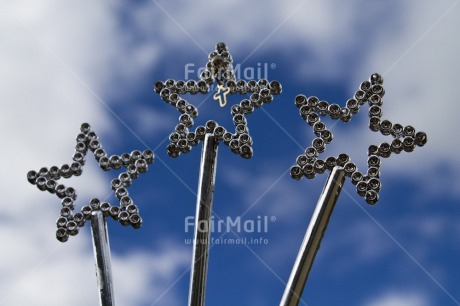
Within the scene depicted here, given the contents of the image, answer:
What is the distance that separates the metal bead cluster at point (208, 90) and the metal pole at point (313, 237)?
1.84 ft

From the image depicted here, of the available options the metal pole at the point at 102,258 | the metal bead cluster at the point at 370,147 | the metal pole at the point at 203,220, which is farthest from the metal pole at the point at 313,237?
the metal pole at the point at 102,258

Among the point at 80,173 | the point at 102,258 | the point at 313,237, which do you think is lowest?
the point at 102,258

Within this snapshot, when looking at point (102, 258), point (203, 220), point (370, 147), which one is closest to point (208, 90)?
point (203, 220)

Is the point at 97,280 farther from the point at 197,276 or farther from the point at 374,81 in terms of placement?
the point at 374,81

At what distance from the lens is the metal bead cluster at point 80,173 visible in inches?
183

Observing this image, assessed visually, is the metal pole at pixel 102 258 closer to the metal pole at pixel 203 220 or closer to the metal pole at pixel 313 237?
the metal pole at pixel 203 220

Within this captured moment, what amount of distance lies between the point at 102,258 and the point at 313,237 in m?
1.22

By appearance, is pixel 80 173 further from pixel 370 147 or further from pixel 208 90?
pixel 370 147

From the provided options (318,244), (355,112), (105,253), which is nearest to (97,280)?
(105,253)

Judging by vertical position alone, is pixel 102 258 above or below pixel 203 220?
below

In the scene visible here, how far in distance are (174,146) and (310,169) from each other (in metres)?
0.84

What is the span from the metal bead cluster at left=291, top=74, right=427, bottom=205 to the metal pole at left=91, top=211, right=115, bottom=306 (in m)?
1.15

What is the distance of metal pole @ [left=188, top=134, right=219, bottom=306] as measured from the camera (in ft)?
14.0

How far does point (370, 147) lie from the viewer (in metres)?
4.43
